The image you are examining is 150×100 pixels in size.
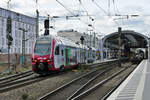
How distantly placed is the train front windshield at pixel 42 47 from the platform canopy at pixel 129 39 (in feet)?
96.9

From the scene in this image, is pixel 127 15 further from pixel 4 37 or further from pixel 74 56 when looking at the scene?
pixel 4 37

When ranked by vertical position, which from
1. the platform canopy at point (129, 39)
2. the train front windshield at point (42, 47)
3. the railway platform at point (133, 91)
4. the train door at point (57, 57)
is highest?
the platform canopy at point (129, 39)

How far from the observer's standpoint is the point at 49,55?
16.8 metres

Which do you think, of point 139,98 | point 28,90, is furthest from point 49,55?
point 139,98

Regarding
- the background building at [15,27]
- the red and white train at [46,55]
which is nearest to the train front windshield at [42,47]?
→ the red and white train at [46,55]

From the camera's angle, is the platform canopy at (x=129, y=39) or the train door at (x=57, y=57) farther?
the platform canopy at (x=129, y=39)

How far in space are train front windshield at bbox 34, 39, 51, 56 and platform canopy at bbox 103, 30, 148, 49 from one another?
29.5 meters

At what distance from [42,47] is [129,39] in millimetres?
38872

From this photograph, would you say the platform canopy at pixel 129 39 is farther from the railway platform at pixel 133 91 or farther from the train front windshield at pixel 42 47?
the railway platform at pixel 133 91

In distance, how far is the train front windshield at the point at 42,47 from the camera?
1697 centimetres

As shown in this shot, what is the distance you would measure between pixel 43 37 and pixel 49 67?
275 cm

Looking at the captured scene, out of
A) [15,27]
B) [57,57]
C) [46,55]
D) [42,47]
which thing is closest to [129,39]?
[15,27]

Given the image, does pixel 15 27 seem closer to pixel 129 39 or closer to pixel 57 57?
pixel 129 39

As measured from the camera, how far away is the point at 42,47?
56.3 ft
